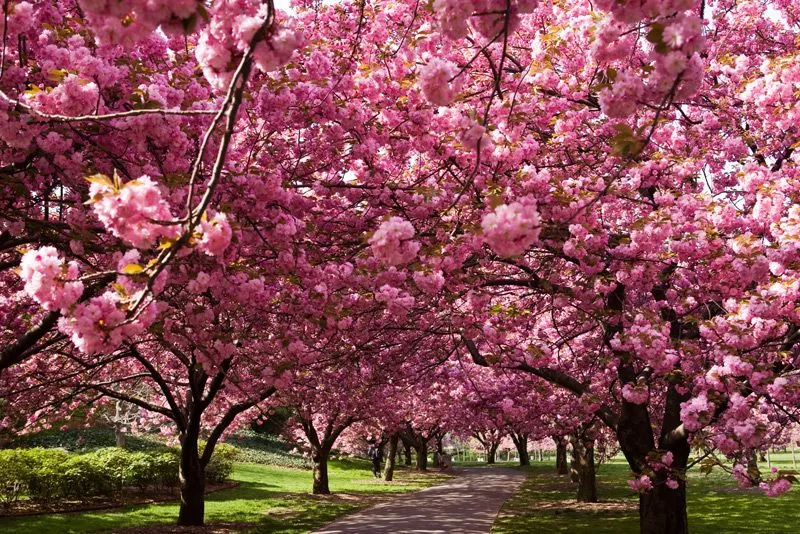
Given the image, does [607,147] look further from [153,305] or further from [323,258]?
[153,305]

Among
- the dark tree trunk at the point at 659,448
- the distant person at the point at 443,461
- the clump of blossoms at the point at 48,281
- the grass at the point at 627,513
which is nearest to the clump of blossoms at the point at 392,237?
the clump of blossoms at the point at 48,281

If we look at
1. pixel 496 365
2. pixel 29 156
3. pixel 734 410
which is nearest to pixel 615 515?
pixel 496 365

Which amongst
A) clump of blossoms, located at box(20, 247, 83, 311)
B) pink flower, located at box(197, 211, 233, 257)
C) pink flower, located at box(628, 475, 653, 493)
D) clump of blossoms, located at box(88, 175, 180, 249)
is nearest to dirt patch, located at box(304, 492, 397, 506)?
pink flower, located at box(628, 475, 653, 493)

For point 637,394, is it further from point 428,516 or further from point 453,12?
point 428,516

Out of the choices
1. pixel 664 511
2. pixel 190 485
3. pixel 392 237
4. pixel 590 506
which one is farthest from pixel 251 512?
pixel 392 237

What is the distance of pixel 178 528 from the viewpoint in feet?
47.1

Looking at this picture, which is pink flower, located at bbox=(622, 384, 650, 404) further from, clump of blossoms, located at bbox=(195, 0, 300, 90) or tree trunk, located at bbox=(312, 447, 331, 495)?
tree trunk, located at bbox=(312, 447, 331, 495)

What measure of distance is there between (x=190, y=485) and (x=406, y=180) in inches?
406

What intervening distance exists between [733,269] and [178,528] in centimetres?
1277

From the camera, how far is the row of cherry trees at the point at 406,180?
3.02 m

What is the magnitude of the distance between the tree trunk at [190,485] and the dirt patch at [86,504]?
3.89m

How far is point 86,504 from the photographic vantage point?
57.6ft

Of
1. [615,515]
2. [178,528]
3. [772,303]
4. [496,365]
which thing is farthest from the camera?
[615,515]

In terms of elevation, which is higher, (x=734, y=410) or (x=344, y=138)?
(x=344, y=138)
